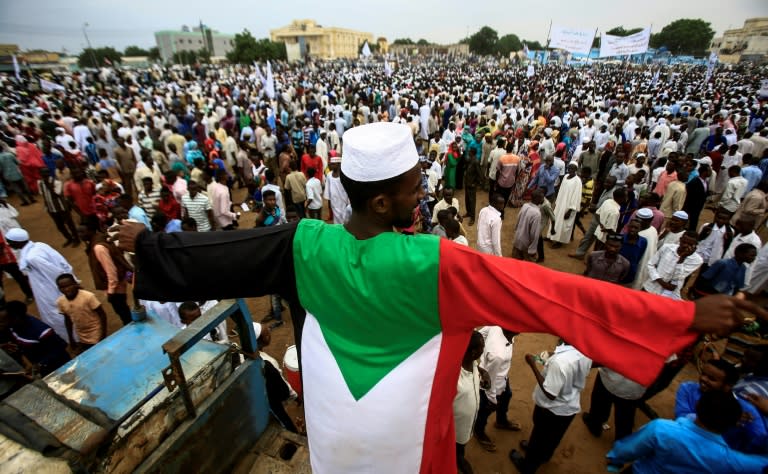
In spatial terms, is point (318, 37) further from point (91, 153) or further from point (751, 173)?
point (751, 173)

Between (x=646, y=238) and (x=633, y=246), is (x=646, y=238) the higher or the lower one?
the higher one

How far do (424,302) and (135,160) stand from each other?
34.6 feet

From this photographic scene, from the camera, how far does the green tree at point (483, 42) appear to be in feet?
240

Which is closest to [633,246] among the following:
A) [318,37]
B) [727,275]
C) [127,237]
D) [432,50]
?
[727,275]

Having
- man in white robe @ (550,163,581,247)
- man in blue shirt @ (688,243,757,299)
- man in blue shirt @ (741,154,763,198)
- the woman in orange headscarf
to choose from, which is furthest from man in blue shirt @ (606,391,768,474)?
the woman in orange headscarf

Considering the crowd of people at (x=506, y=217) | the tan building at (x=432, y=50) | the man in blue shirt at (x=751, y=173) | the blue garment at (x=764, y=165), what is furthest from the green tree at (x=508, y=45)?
the man in blue shirt at (x=751, y=173)

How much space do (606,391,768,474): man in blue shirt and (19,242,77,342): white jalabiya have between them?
234 inches

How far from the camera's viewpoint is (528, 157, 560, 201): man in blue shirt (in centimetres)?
820

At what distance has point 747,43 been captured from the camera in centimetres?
5722

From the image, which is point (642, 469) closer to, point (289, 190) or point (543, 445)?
point (543, 445)

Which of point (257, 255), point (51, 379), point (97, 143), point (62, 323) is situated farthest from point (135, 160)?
point (257, 255)

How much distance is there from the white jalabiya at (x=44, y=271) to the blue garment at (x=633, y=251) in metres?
7.25

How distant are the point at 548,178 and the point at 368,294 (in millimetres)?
8249

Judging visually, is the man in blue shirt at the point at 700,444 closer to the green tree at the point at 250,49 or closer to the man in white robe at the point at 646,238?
the man in white robe at the point at 646,238
